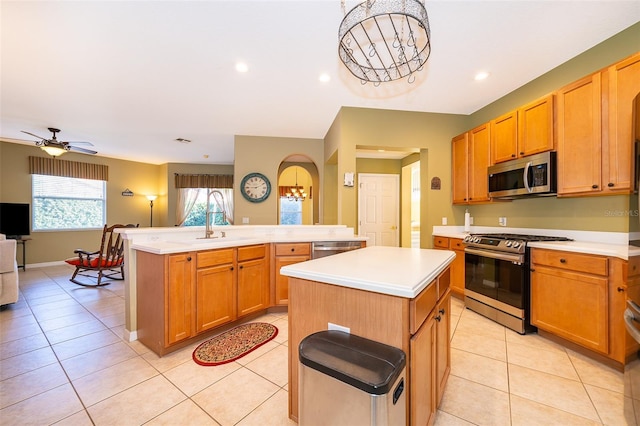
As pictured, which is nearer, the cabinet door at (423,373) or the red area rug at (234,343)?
the cabinet door at (423,373)

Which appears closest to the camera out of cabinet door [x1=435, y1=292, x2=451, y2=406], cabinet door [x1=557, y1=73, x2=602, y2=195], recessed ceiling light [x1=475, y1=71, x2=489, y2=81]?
cabinet door [x1=435, y1=292, x2=451, y2=406]

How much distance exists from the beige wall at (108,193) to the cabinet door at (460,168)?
7.72 meters

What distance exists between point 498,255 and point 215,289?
290cm

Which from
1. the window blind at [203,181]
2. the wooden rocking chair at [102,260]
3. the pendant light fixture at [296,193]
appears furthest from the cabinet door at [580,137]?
the window blind at [203,181]

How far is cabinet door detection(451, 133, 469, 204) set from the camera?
359cm

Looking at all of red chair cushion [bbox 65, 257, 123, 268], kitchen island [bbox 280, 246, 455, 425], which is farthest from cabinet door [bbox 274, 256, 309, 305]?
red chair cushion [bbox 65, 257, 123, 268]

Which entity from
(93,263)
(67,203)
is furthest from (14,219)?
(93,263)

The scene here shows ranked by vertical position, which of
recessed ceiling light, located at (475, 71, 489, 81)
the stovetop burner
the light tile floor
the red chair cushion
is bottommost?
the light tile floor

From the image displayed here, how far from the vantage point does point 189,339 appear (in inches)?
88.4

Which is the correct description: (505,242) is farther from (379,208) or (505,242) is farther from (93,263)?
(93,263)

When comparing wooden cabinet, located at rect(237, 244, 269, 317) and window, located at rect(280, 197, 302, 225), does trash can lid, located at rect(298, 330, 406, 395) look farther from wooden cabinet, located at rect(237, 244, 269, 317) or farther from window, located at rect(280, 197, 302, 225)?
window, located at rect(280, 197, 302, 225)

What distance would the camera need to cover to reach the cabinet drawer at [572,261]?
76.5 inches

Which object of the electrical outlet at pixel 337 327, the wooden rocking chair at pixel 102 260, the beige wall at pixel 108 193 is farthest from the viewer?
the beige wall at pixel 108 193

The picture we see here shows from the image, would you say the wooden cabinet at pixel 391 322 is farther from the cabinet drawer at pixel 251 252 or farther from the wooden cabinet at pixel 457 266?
the wooden cabinet at pixel 457 266
